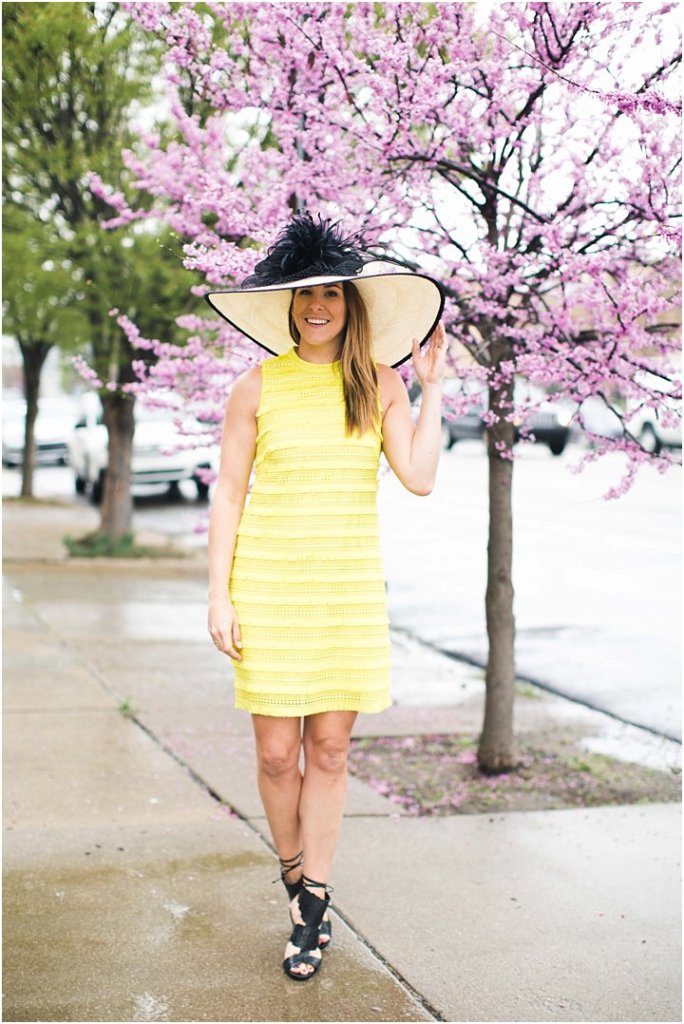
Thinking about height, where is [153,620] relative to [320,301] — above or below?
below

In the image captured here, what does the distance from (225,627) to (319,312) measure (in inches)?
34.0

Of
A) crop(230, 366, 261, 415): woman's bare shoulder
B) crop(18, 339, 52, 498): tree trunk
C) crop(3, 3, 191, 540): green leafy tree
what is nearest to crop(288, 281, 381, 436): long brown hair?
crop(230, 366, 261, 415): woman's bare shoulder

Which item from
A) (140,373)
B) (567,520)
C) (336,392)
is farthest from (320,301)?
(567,520)

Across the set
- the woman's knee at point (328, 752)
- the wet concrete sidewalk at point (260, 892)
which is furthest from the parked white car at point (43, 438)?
the woman's knee at point (328, 752)

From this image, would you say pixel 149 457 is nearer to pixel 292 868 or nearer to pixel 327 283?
pixel 292 868

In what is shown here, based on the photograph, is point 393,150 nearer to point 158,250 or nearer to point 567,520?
point 158,250

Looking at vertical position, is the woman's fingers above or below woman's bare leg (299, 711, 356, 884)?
above

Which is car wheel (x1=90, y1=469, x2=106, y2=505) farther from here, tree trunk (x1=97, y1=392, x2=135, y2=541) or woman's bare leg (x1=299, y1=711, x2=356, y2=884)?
woman's bare leg (x1=299, y1=711, x2=356, y2=884)

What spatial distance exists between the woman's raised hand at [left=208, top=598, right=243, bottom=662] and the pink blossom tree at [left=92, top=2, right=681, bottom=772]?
1.67 meters

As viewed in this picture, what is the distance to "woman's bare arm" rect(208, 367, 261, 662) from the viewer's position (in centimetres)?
343

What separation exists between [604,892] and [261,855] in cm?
111

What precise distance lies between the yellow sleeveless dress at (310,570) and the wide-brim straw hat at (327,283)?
0.98 feet

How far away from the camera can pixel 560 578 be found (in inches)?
451

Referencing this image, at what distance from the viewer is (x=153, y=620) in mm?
9008
